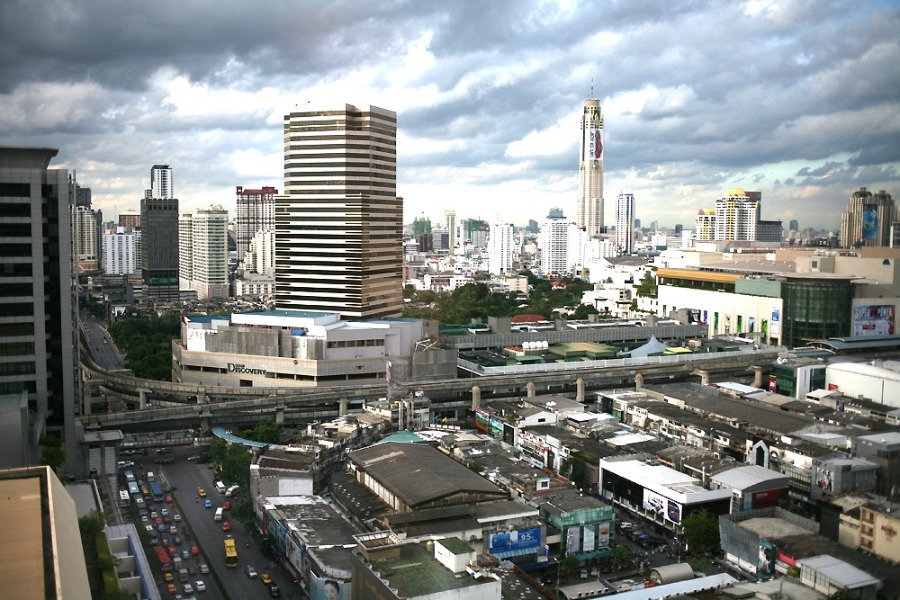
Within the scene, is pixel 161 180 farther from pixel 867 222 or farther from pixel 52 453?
pixel 52 453

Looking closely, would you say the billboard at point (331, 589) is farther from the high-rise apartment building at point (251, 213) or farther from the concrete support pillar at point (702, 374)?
the high-rise apartment building at point (251, 213)

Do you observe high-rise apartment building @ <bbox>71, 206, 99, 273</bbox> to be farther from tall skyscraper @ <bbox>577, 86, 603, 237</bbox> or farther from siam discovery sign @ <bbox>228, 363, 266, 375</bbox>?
siam discovery sign @ <bbox>228, 363, 266, 375</bbox>

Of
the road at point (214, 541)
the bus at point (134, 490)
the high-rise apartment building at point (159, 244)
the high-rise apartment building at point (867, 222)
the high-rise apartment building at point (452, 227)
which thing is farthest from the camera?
the high-rise apartment building at point (452, 227)

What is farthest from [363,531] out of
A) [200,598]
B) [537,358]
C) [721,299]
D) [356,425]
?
[721,299]

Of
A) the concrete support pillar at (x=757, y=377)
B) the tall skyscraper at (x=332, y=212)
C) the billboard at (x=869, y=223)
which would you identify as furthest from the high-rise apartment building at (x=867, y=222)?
the tall skyscraper at (x=332, y=212)

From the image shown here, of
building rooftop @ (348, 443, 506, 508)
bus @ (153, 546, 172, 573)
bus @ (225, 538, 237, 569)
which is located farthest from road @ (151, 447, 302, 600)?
building rooftop @ (348, 443, 506, 508)

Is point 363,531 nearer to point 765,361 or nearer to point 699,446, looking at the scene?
point 699,446
